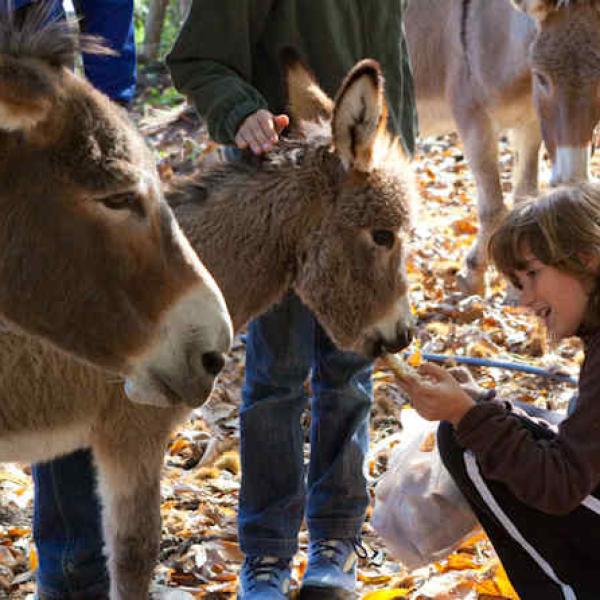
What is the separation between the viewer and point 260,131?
10.9 ft

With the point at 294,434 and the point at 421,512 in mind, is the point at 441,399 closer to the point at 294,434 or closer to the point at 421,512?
the point at 421,512

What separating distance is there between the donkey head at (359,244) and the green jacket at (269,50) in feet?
0.60

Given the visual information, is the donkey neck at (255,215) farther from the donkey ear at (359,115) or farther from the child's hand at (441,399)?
the child's hand at (441,399)

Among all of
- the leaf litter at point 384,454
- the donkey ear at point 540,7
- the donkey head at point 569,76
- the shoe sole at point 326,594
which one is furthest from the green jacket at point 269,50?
the donkey ear at point 540,7

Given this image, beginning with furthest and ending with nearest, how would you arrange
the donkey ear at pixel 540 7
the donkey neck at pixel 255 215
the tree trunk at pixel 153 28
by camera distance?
the tree trunk at pixel 153 28
the donkey ear at pixel 540 7
the donkey neck at pixel 255 215

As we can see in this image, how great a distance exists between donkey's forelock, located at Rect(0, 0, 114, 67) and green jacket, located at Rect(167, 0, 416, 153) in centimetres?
85

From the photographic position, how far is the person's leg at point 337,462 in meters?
3.72

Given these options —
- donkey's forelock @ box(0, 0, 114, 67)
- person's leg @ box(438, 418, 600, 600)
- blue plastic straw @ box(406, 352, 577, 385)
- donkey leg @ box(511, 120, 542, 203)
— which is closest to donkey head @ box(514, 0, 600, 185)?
donkey leg @ box(511, 120, 542, 203)

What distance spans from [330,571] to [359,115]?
1.64 metres

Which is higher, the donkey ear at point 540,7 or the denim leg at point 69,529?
the donkey ear at point 540,7

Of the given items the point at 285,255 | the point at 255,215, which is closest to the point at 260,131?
the point at 255,215

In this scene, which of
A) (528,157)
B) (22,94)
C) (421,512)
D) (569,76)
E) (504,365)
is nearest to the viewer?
(22,94)

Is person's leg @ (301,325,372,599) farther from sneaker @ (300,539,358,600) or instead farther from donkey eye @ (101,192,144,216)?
donkey eye @ (101,192,144,216)

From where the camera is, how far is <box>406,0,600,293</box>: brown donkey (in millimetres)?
6074
